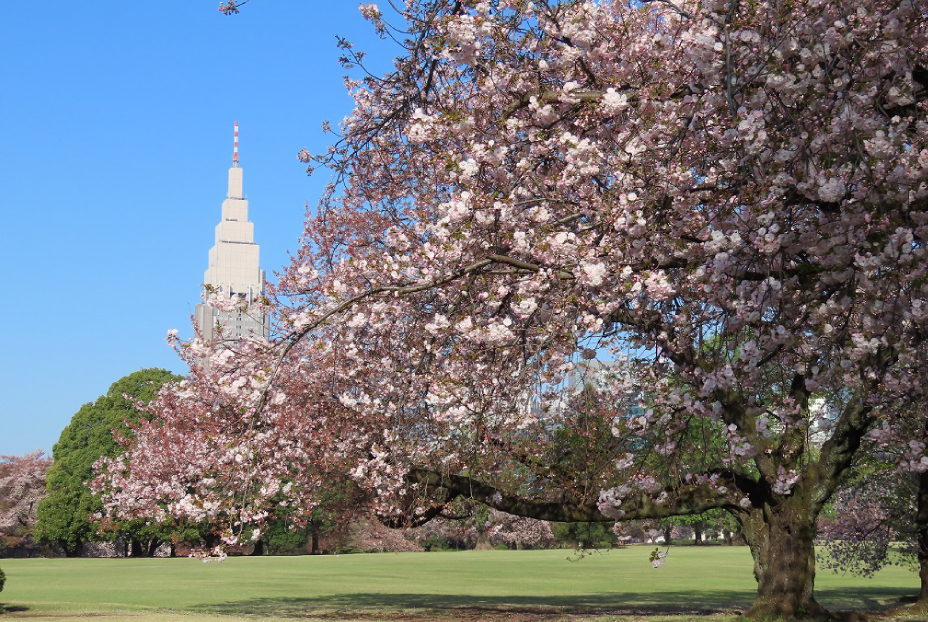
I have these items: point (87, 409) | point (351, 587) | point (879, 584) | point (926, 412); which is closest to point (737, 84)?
point (926, 412)

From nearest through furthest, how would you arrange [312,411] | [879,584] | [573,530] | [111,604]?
1. [312,411]
2. [111,604]
3. [879,584]
4. [573,530]

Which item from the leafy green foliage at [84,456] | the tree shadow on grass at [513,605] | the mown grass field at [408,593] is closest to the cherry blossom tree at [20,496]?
the leafy green foliage at [84,456]

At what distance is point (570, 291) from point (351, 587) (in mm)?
25136

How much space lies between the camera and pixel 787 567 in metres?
14.4

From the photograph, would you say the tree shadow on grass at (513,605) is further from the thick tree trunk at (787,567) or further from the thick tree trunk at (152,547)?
the thick tree trunk at (152,547)

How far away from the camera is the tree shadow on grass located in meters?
20.2

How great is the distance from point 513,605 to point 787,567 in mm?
10340

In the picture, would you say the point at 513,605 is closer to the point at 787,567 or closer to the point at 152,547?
the point at 787,567

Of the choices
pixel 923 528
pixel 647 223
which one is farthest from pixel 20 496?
pixel 647 223

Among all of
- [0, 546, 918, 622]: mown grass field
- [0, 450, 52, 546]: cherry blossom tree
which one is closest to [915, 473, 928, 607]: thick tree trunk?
[0, 546, 918, 622]: mown grass field

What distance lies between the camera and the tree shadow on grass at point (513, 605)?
2023cm

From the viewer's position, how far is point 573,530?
68.2 meters

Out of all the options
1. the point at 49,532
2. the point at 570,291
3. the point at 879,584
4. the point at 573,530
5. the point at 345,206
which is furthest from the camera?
the point at 573,530

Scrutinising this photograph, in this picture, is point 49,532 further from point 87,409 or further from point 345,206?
point 345,206
